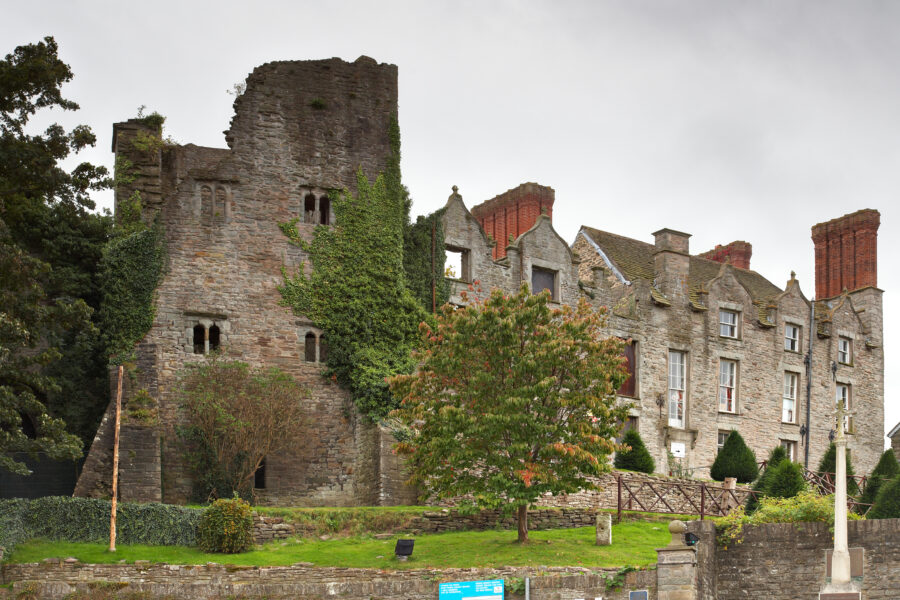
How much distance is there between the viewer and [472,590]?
77.6 ft

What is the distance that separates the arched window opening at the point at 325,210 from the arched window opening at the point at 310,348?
379 centimetres

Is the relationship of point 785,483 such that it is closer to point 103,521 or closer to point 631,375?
point 631,375

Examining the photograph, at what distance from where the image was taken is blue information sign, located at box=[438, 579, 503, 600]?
76.9 feet

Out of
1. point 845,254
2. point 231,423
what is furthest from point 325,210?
point 845,254

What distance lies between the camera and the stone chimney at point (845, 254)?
152 feet

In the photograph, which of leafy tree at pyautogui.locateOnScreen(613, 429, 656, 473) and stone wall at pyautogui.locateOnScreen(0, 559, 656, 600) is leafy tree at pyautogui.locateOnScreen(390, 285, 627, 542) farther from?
leafy tree at pyautogui.locateOnScreen(613, 429, 656, 473)

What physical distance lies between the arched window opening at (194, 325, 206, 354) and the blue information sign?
13.0m

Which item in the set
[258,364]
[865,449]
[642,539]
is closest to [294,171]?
[258,364]

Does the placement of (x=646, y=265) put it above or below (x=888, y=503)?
above

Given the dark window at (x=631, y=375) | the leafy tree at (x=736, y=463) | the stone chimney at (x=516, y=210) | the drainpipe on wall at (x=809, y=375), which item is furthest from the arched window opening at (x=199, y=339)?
the drainpipe on wall at (x=809, y=375)

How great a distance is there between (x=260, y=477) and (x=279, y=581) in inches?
372

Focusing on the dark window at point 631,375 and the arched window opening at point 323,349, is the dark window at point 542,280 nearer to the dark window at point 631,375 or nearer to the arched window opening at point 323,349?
the dark window at point 631,375

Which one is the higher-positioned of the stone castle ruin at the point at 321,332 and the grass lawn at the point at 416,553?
the stone castle ruin at the point at 321,332

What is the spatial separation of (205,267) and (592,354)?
12544mm
